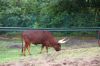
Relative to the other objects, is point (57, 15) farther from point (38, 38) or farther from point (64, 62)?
point (64, 62)

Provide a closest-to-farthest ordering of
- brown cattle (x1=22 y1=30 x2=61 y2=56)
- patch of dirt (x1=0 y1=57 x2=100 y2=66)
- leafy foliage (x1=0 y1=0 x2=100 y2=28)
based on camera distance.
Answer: patch of dirt (x1=0 y1=57 x2=100 y2=66) < brown cattle (x1=22 y1=30 x2=61 y2=56) < leafy foliage (x1=0 y1=0 x2=100 y2=28)

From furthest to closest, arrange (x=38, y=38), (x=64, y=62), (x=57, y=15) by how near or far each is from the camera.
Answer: (x=57, y=15)
(x=38, y=38)
(x=64, y=62)

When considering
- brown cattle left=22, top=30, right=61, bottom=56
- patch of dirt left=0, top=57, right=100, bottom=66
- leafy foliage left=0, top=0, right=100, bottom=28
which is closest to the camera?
patch of dirt left=0, top=57, right=100, bottom=66

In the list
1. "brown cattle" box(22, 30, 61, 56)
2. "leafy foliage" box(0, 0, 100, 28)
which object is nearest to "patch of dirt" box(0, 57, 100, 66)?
"brown cattle" box(22, 30, 61, 56)

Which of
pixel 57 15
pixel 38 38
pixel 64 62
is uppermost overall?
pixel 64 62

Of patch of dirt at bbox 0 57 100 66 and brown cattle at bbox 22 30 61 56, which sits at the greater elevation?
patch of dirt at bbox 0 57 100 66

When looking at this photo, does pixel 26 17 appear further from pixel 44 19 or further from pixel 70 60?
pixel 70 60

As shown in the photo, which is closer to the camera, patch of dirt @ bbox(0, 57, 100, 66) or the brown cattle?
patch of dirt @ bbox(0, 57, 100, 66)

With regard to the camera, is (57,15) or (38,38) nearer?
(38,38)

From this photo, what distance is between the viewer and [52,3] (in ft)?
76.0

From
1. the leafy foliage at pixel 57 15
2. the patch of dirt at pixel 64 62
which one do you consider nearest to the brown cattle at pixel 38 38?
the patch of dirt at pixel 64 62

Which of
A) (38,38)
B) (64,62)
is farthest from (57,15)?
(64,62)

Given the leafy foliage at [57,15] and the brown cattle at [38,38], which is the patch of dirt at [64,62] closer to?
the brown cattle at [38,38]

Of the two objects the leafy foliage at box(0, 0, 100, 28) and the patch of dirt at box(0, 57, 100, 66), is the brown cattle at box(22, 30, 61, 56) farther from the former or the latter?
the leafy foliage at box(0, 0, 100, 28)
